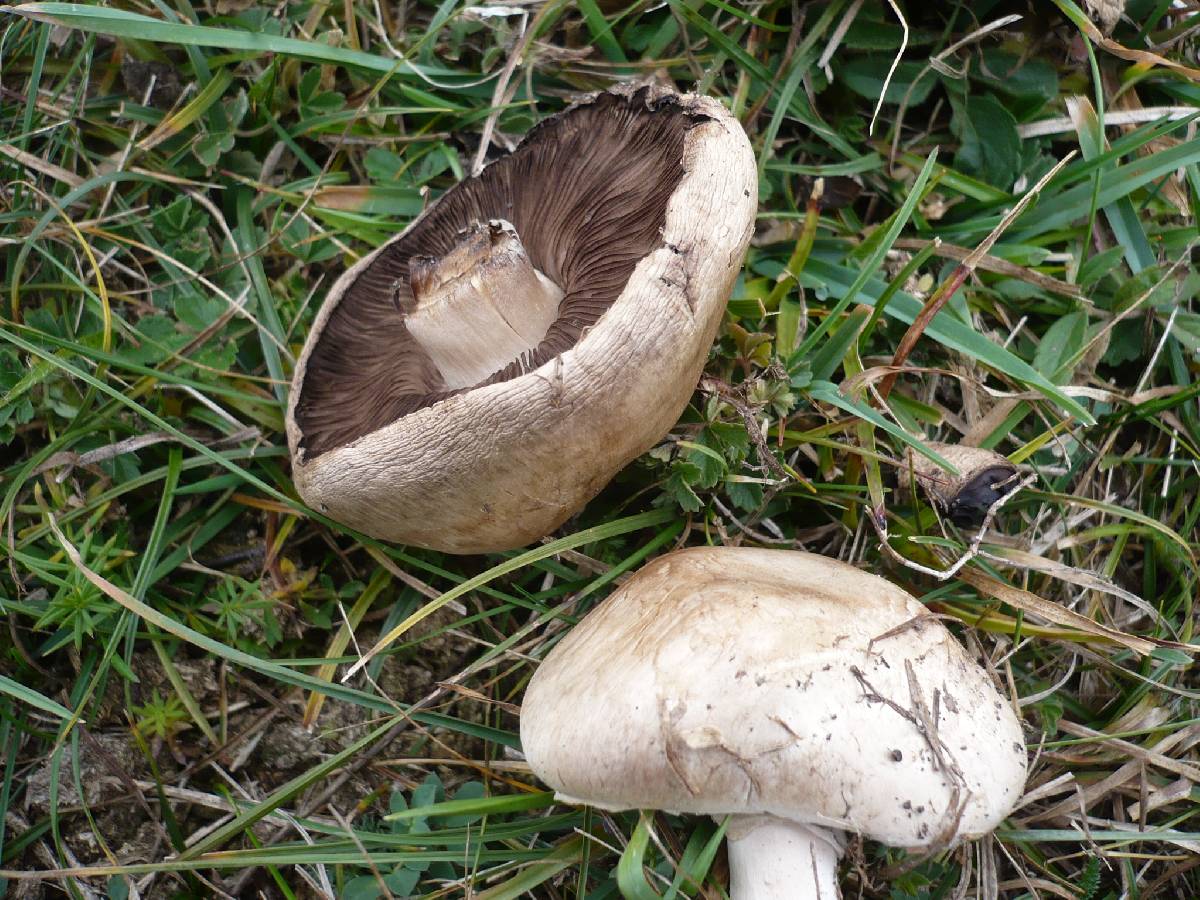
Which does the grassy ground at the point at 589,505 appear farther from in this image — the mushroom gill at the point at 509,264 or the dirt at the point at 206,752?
the mushroom gill at the point at 509,264

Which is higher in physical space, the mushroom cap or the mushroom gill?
the mushroom gill

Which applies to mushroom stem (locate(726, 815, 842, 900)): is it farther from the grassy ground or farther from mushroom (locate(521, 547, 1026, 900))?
the grassy ground

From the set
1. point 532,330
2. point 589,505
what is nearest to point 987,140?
point 532,330

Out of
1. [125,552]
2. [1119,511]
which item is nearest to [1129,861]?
[1119,511]

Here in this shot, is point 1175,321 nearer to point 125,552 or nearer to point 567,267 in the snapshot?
point 567,267

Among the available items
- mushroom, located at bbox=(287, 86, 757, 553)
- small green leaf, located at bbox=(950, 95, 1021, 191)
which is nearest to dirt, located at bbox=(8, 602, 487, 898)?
mushroom, located at bbox=(287, 86, 757, 553)
